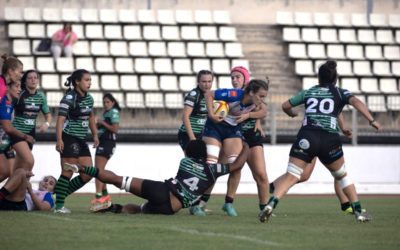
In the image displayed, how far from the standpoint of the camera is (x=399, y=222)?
48.3 feet

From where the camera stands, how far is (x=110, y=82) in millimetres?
29594

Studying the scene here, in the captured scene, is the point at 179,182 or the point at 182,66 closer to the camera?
the point at 179,182

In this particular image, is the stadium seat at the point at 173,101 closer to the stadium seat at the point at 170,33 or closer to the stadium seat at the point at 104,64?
the stadium seat at the point at 104,64

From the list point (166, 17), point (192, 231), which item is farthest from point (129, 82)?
point (192, 231)

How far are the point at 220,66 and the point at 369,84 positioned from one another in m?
4.35

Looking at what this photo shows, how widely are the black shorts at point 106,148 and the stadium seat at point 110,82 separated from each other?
351 inches

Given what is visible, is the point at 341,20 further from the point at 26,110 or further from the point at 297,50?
the point at 26,110

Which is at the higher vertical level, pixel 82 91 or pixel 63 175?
pixel 82 91

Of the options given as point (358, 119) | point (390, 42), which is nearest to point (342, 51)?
point (390, 42)

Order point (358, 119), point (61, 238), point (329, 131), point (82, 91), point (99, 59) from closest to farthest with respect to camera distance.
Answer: point (61, 238)
point (329, 131)
point (82, 91)
point (358, 119)
point (99, 59)

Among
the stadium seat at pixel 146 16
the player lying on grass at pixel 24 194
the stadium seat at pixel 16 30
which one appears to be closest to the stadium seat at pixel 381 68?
the stadium seat at pixel 146 16

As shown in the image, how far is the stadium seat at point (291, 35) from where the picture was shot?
3234 centimetres

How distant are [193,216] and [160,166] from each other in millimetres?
11035

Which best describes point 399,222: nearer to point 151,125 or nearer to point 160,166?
point 160,166
